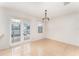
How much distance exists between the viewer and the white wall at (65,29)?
131cm

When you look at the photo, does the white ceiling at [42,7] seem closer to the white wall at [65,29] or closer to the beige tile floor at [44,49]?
the white wall at [65,29]

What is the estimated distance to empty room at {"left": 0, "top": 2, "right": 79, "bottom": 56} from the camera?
1.24m

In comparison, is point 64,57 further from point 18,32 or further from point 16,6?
point 16,6

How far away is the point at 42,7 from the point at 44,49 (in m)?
0.65

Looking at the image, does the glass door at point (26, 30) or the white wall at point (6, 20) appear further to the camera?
the glass door at point (26, 30)

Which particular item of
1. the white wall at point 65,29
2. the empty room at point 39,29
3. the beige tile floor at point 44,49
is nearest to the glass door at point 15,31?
the empty room at point 39,29

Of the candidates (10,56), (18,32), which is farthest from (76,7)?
(10,56)

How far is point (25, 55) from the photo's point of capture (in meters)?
1.23

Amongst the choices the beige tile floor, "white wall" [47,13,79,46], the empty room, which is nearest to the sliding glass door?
the empty room

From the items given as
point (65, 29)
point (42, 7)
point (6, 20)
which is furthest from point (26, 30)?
point (65, 29)

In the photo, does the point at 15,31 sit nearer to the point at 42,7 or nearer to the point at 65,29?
the point at 42,7

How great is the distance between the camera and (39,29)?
145cm

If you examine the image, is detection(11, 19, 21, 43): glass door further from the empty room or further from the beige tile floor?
the beige tile floor

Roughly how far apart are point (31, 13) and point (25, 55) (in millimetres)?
644
